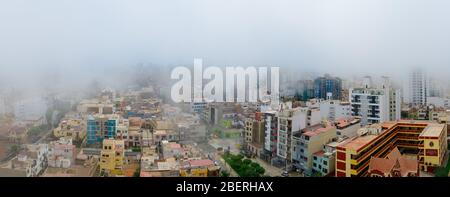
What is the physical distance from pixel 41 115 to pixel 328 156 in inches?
67.0

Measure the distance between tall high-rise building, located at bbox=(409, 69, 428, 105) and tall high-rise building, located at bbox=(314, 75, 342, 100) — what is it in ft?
1.40

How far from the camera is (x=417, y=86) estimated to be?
2.39 meters

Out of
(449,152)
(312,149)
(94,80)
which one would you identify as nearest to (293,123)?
(312,149)

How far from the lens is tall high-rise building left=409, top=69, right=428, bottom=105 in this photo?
2.37 metres

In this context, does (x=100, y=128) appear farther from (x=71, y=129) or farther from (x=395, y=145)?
(x=395, y=145)

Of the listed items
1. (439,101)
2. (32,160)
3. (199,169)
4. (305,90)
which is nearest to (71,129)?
(32,160)

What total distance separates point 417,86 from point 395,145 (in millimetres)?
379

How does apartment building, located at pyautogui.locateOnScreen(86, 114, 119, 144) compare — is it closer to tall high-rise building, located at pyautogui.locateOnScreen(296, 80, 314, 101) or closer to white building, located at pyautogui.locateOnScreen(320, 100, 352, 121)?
tall high-rise building, located at pyautogui.locateOnScreen(296, 80, 314, 101)

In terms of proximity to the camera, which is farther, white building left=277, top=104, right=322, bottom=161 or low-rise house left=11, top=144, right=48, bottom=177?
white building left=277, top=104, right=322, bottom=161

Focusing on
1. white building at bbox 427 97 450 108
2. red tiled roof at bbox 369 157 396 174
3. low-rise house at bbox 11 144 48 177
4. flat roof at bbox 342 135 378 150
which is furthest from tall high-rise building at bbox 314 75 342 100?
low-rise house at bbox 11 144 48 177

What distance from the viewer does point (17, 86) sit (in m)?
2.36
